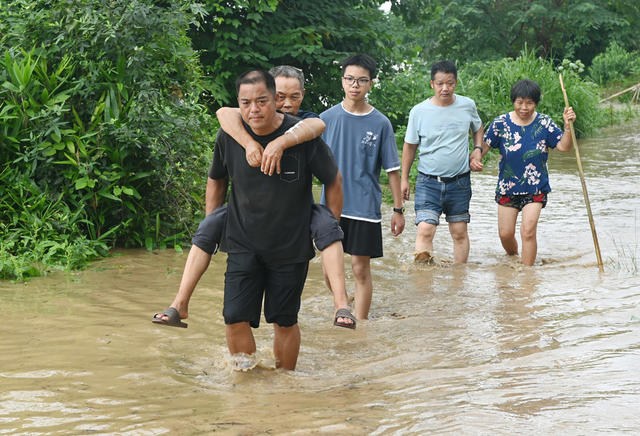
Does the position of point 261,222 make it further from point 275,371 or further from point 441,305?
point 441,305

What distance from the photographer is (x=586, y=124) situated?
20422 millimetres

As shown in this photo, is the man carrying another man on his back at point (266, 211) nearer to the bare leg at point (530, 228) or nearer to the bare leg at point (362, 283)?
the bare leg at point (362, 283)

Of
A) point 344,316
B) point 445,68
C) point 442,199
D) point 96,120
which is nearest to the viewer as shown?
point 344,316

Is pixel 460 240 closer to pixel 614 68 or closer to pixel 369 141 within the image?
pixel 369 141

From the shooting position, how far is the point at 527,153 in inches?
309

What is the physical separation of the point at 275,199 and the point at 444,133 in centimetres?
355

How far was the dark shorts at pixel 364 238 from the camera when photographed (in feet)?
20.1

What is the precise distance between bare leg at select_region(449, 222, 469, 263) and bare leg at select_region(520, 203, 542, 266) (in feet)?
1.72

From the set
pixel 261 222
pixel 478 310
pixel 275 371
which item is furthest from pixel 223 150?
pixel 478 310

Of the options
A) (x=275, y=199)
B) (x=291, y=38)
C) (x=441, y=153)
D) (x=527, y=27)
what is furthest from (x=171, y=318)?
(x=527, y=27)

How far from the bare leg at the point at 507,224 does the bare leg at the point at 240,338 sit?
4.01 metres

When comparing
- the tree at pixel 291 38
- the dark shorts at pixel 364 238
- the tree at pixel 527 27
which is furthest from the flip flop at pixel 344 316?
the tree at pixel 527 27

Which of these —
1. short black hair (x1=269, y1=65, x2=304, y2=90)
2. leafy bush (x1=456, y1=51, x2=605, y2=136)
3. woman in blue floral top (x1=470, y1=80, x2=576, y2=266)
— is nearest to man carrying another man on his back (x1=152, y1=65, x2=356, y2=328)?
short black hair (x1=269, y1=65, x2=304, y2=90)

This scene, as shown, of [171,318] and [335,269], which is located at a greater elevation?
[335,269]
